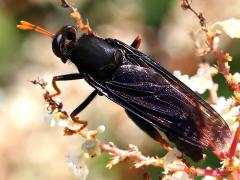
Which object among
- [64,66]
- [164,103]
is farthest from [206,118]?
[64,66]

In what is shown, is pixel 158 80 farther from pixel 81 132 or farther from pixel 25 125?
pixel 25 125

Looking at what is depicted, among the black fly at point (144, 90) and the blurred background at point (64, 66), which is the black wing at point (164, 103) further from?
the blurred background at point (64, 66)

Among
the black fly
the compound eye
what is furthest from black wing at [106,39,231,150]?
the compound eye

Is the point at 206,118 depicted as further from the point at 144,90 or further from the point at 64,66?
the point at 64,66

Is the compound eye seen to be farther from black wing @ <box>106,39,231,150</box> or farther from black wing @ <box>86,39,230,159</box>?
black wing @ <box>106,39,231,150</box>

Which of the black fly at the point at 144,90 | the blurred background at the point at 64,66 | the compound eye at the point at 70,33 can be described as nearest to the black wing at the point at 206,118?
the black fly at the point at 144,90

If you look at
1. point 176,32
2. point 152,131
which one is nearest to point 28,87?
point 176,32
